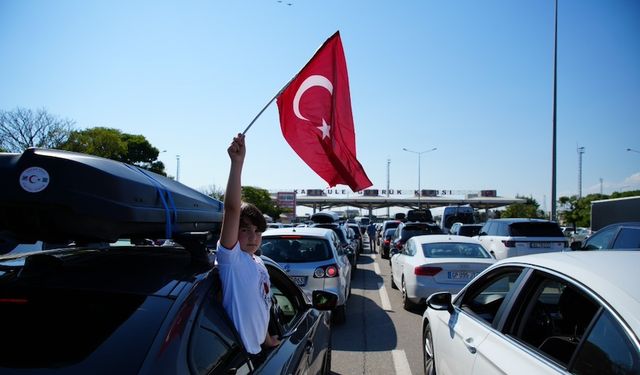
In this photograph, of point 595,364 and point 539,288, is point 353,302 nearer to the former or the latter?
point 539,288

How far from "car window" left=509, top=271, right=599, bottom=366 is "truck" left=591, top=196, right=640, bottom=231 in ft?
55.7

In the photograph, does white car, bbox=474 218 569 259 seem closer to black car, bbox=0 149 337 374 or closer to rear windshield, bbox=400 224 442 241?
rear windshield, bbox=400 224 442 241

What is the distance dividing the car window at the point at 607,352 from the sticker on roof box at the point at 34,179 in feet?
7.91

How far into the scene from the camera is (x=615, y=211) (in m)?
18.7

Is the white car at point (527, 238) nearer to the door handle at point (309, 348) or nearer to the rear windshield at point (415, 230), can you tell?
the rear windshield at point (415, 230)

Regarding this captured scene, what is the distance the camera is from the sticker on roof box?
188cm

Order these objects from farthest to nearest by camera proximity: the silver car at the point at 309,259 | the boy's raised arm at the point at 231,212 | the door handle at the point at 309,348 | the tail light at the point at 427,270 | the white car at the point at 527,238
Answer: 1. the white car at the point at 527,238
2. the tail light at the point at 427,270
3. the silver car at the point at 309,259
4. the door handle at the point at 309,348
5. the boy's raised arm at the point at 231,212

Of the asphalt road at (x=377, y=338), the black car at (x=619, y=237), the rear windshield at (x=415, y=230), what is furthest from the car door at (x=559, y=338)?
the rear windshield at (x=415, y=230)

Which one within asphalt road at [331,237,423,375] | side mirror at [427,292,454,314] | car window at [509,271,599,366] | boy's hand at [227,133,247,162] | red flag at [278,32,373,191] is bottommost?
asphalt road at [331,237,423,375]

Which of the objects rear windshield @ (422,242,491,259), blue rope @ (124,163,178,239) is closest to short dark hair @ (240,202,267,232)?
blue rope @ (124,163,178,239)

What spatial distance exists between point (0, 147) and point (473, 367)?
30.1 metres

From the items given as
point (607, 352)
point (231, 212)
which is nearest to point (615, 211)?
point (607, 352)

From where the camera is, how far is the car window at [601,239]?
31.4 feet

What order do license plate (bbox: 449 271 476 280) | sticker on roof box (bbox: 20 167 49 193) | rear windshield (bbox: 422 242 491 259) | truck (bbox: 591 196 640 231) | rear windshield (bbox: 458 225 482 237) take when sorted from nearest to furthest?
sticker on roof box (bbox: 20 167 49 193) → license plate (bbox: 449 271 476 280) → rear windshield (bbox: 422 242 491 259) → truck (bbox: 591 196 640 231) → rear windshield (bbox: 458 225 482 237)
